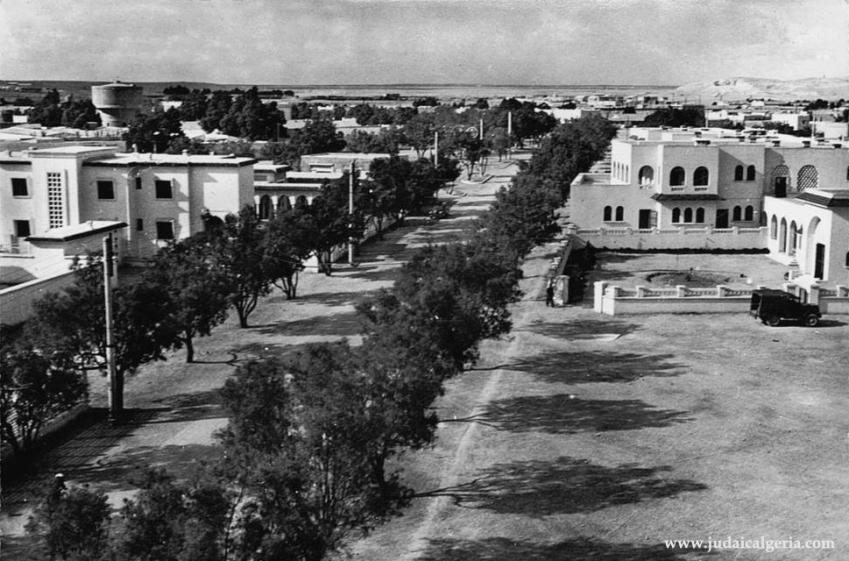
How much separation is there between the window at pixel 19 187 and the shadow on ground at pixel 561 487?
112ft

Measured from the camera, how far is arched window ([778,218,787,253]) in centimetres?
4794

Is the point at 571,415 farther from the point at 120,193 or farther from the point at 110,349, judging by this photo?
the point at 120,193

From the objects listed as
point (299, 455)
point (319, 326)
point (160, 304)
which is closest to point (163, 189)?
point (319, 326)

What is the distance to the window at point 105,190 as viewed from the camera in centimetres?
4775

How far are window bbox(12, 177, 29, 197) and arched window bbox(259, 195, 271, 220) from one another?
37.4ft

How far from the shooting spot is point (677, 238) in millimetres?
51219

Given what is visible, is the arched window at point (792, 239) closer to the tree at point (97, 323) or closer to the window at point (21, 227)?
the tree at point (97, 323)

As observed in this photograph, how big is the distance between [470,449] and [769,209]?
109ft

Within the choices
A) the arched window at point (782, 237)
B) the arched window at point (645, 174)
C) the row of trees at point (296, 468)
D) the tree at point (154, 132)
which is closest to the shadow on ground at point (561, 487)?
the row of trees at point (296, 468)

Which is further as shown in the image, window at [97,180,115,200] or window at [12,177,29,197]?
window at [97,180,115,200]

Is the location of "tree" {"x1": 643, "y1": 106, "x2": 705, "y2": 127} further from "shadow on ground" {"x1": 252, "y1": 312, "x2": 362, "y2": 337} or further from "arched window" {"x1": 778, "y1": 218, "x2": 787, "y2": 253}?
"shadow on ground" {"x1": 252, "y1": 312, "x2": 362, "y2": 337}

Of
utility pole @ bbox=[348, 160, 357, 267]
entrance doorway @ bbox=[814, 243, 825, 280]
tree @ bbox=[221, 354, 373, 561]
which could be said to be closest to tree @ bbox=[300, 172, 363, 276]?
utility pole @ bbox=[348, 160, 357, 267]

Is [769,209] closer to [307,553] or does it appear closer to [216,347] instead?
[216,347]

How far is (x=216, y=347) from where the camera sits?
3166 cm
